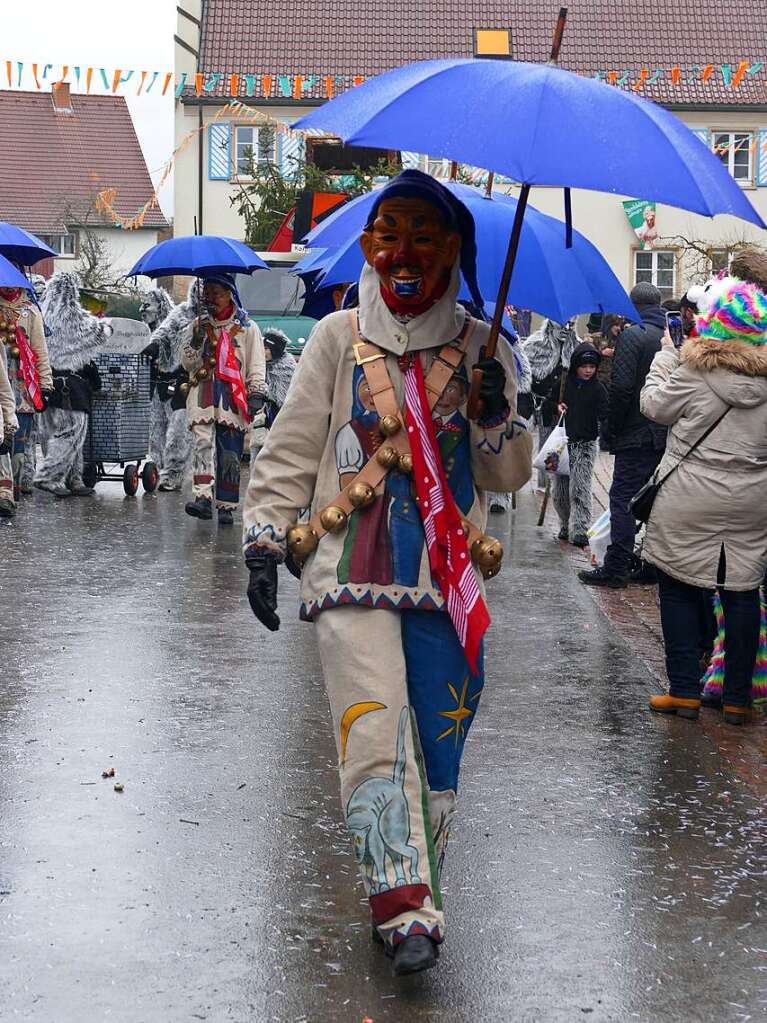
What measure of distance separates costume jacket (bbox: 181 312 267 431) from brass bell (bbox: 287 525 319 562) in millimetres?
8988

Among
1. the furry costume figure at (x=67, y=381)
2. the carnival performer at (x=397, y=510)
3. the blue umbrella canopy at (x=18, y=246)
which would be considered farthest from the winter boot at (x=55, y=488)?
the carnival performer at (x=397, y=510)

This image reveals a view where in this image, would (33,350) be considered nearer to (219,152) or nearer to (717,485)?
(717,485)

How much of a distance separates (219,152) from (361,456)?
40.0 meters

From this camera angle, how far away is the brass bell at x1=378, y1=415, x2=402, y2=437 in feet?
14.3

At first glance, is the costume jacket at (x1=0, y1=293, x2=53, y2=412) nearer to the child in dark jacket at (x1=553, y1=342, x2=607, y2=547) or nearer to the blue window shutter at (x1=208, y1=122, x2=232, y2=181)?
the child in dark jacket at (x1=553, y1=342, x2=607, y2=547)

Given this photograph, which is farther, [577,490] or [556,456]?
[577,490]

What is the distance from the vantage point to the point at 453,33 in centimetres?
4584

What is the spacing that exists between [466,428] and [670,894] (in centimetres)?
154

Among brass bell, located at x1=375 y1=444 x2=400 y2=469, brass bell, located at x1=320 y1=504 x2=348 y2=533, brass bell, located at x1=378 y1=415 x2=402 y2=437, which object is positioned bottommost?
brass bell, located at x1=320 y1=504 x2=348 y2=533

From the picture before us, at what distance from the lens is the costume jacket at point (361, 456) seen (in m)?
4.36

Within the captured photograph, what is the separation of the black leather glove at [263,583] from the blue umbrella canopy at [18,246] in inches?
412

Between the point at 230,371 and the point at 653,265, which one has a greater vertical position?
the point at 653,265

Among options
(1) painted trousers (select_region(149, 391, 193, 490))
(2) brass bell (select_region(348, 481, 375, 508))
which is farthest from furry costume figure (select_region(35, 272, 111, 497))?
(2) brass bell (select_region(348, 481, 375, 508))

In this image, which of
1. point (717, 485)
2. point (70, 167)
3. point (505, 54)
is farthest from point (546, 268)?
point (70, 167)
